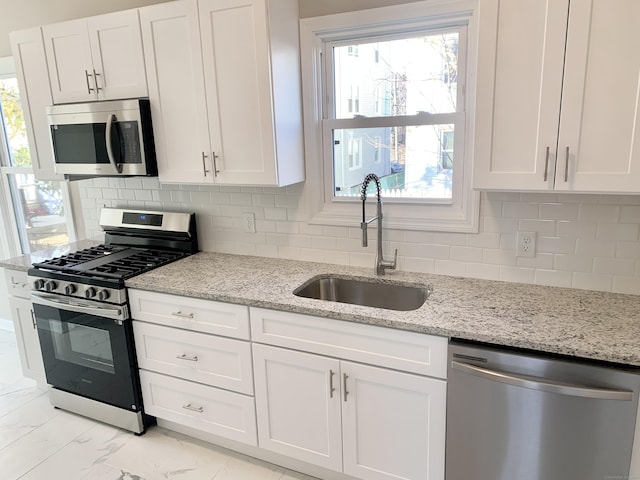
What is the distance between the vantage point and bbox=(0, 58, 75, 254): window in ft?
11.5

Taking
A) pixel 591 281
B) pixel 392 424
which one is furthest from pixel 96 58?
pixel 591 281

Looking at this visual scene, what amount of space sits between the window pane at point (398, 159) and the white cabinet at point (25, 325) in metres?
2.09

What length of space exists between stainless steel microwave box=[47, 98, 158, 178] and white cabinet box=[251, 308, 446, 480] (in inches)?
44.6

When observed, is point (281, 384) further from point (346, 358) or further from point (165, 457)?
point (165, 457)

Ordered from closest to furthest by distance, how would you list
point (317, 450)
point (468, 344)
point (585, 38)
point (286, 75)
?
point (585, 38) → point (468, 344) → point (317, 450) → point (286, 75)

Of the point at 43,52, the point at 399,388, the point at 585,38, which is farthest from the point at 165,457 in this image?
the point at 585,38

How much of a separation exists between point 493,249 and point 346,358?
2.94 feet

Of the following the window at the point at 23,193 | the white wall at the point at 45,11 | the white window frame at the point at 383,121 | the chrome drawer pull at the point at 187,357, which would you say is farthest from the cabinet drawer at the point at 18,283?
the white window frame at the point at 383,121

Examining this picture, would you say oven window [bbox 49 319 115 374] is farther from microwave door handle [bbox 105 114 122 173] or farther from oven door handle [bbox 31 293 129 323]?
microwave door handle [bbox 105 114 122 173]

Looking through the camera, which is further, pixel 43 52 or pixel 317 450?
pixel 43 52

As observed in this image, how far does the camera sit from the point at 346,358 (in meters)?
1.90

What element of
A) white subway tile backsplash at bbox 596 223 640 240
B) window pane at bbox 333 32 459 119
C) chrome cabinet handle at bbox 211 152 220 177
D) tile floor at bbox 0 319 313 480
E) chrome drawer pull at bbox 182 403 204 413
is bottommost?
tile floor at bbox 0 319 313 480

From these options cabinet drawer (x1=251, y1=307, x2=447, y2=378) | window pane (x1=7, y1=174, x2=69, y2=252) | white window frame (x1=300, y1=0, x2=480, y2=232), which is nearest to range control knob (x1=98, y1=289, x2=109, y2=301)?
cabinet drawer (x1=251, y1=307, x2=447, y2=378)

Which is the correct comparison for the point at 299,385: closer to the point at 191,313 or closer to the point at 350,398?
the point at 350,398
